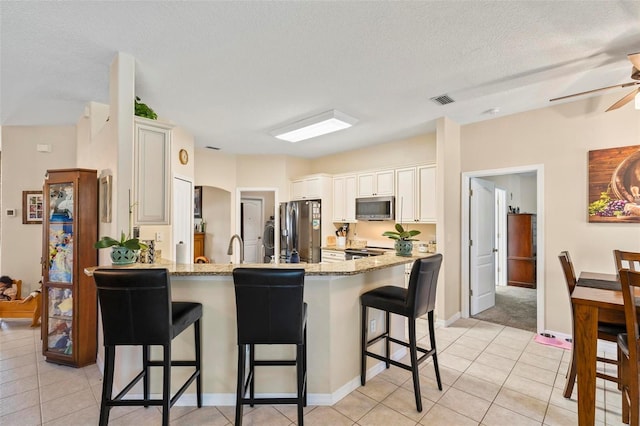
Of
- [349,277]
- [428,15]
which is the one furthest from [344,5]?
[349,277]

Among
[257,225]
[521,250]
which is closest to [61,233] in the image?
[257,225]

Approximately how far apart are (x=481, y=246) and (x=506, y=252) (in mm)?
2631

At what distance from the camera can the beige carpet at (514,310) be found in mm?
4109

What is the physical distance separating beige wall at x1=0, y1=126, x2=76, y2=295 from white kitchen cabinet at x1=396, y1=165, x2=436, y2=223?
4.94m

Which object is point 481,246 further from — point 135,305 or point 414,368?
point 135,305

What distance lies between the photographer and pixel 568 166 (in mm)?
3453

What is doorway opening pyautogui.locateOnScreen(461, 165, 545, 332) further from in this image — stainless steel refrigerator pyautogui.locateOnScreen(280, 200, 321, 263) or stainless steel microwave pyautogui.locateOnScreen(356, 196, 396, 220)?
stainless steel refrigerator pyautogui.locateOnScreen(280, 200, 321, 263)

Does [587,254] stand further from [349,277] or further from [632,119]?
[349,277]

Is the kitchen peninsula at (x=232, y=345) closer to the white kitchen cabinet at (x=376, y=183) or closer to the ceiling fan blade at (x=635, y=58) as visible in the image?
the ceiling fan blade at (x=635, y=58)

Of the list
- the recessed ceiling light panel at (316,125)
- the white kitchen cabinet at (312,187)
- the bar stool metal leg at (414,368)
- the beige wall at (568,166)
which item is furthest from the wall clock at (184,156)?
the beige wall at (568,166)

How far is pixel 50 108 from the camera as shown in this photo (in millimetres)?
3594

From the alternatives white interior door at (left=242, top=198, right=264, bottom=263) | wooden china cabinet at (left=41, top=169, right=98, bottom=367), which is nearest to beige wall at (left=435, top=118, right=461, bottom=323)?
wooden china cabinet at (left=41, top=169, right=98, bottom=367)

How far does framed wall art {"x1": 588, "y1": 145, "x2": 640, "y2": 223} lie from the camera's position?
306cm

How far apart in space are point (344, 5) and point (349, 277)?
192 centimetres
